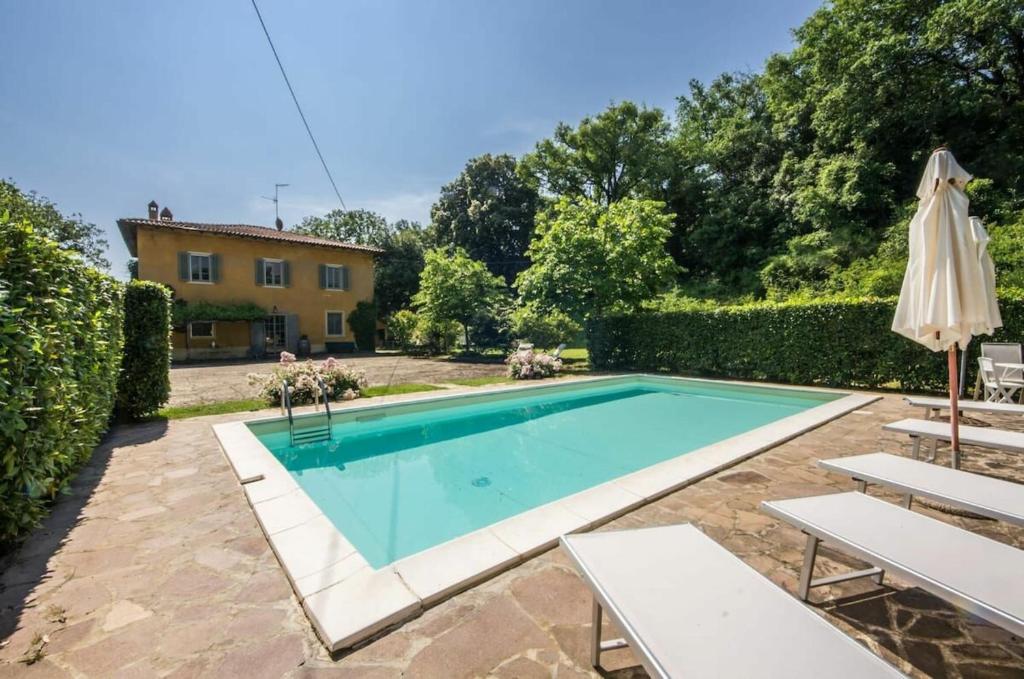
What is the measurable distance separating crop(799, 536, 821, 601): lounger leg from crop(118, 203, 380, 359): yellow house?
2238 cm

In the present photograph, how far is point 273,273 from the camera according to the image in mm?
21188

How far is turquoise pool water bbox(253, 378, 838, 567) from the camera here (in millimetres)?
4316

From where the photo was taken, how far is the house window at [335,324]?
902 inches

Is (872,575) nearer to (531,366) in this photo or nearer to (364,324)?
(531,366)

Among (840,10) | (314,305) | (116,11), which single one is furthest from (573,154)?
(116,11)

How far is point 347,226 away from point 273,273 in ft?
66.0

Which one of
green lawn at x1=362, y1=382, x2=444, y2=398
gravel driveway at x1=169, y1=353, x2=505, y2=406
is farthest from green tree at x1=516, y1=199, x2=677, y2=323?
green lawn at x1=362, y1=382, x2=444, y2=398

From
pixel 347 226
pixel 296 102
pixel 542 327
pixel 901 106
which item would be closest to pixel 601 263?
pixel 542 327

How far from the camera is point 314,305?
22.3 m

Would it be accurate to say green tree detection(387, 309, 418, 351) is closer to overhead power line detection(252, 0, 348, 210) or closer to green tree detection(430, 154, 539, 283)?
green tree detection(430, 154, 539, 283)

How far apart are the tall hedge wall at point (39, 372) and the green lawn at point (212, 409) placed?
2.86m

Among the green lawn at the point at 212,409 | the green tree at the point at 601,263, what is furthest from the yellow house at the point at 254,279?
the green lawn at the point at 212,409

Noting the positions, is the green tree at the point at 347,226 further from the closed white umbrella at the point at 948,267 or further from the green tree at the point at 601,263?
the closed white umbrella at the point at 948,267

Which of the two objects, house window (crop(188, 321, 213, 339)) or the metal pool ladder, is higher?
house window (crop(188, 321, 213, 339))
